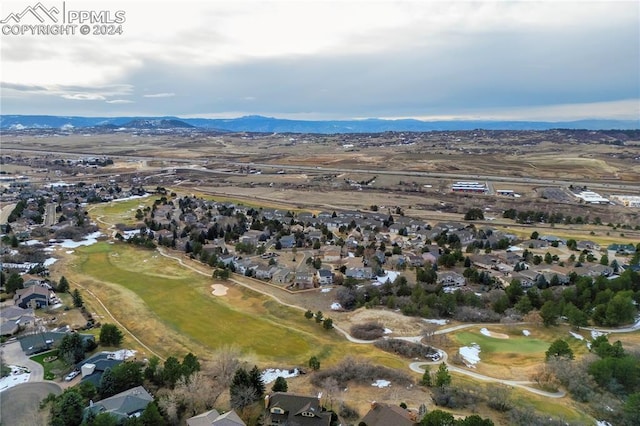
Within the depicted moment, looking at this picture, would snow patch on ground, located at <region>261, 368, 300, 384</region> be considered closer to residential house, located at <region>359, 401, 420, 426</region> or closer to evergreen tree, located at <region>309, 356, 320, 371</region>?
evergreen tree, located at <region>309, 356, 320, 371</region>

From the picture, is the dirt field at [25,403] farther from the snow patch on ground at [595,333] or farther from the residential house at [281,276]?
the snow patch on ground at [595,333]

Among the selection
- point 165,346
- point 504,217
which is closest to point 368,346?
point 165,346

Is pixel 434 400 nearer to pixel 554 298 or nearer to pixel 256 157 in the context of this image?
pixel 554 298

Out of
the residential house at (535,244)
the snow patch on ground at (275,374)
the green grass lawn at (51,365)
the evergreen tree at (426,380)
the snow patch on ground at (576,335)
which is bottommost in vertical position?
the snow patch on ground at (275,374)

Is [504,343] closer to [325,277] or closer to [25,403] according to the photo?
[325,277]

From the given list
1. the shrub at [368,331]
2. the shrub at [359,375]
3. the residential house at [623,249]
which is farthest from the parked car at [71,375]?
the residential house at [623,249]

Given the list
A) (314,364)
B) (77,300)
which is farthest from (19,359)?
(314,364)
